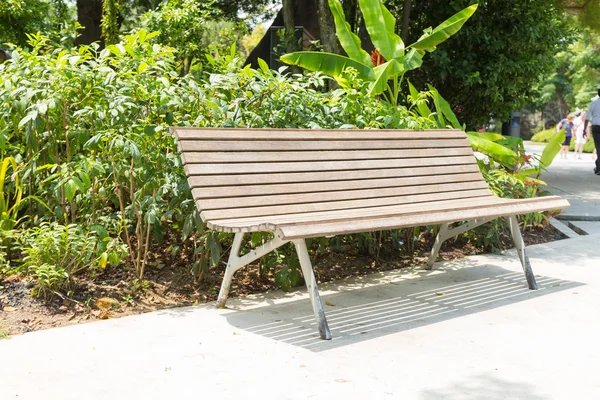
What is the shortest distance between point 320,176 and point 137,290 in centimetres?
138

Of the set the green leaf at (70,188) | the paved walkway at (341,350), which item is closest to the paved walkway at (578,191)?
the paved walkway at (341,350)

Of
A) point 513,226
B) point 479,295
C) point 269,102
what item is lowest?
point 479,295

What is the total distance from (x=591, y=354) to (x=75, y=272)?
306 centimetres

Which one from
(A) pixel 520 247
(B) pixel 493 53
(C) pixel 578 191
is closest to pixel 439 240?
(A) pixel 520 247

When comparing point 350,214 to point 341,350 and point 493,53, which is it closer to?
point 341,350

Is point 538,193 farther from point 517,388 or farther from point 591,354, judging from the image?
point 517,388

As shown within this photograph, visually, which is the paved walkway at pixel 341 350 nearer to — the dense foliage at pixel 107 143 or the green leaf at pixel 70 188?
the dense foliage at pixel 107 143

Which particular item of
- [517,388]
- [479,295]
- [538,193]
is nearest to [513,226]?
[479,295]

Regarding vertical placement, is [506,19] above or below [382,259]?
above

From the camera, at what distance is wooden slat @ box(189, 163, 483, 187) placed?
434 centimetres

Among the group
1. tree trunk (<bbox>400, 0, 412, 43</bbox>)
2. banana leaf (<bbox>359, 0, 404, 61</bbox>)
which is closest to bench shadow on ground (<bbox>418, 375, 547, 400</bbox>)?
banana leaf (<bbox>359, 0, 404, 61</bbox>)

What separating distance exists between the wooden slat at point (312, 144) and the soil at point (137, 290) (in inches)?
35.2

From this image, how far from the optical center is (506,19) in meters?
9.99

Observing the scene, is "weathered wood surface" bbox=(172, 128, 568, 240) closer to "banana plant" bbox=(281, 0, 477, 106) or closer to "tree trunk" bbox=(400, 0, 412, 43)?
"banana plant" bbox=(281, 0, 477, 106)
